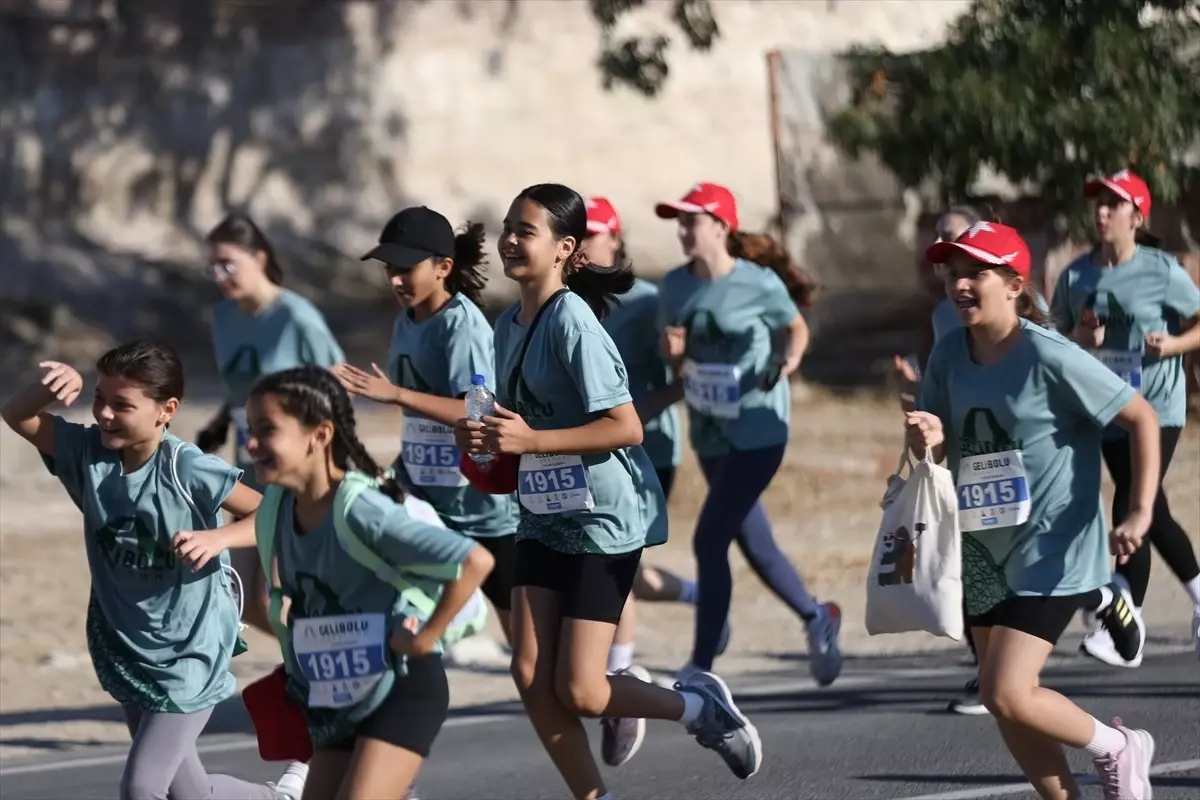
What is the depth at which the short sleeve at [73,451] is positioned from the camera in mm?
5816

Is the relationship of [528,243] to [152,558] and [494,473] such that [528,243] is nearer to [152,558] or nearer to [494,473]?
[494,473]

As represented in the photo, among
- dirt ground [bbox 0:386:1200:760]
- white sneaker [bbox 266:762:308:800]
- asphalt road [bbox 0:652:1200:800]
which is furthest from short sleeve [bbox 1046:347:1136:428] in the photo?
dirt ground [bbox 0:386:1200:760]

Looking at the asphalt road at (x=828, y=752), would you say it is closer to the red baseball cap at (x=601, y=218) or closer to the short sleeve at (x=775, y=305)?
the short sleeve at (x=775, y=305)

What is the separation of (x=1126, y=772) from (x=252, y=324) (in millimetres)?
4261

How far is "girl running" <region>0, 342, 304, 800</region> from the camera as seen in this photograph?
18.5ft

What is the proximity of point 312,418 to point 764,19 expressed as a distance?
2783 centimetres

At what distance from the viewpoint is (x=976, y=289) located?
5895mm

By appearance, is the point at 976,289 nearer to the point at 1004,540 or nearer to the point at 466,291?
the point at 1004,540

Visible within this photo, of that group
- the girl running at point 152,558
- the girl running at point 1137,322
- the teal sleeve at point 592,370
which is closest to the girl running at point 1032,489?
the teal sleeve at point 592,370

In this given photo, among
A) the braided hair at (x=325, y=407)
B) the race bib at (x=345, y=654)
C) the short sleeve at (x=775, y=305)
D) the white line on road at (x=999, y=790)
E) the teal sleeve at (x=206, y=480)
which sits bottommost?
the white line on road at (x=999, y=790)

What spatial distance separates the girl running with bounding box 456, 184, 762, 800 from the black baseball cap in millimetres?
1135

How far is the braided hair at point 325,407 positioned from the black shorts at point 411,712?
0.39 metres

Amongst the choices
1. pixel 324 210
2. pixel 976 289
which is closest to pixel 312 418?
pixel 976 289

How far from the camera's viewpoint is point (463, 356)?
743cm
